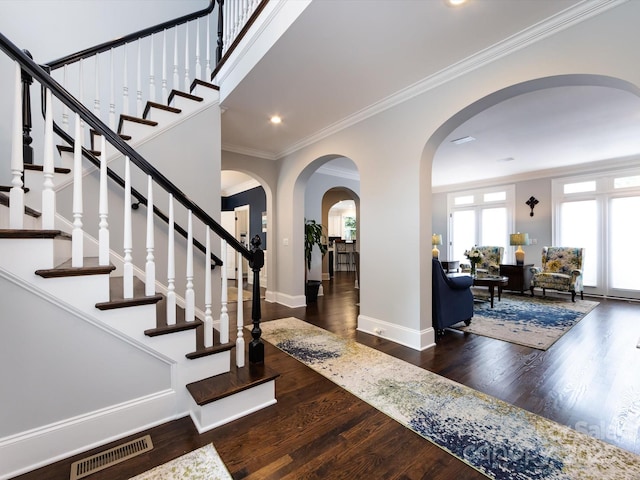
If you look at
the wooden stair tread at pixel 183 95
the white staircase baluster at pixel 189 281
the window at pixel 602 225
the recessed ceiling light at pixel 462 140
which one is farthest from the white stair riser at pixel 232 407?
the window at pixel 602 225

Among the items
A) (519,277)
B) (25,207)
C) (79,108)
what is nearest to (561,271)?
(519,277)

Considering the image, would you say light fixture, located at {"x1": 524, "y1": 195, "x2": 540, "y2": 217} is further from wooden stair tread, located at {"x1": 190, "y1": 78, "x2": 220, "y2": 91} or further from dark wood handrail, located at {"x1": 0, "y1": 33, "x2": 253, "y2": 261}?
dark wood handrail, located at {"x1": 0, "y1": 33, "x2": 253, "y2": 261}

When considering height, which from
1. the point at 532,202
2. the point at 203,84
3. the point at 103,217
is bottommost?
the point at 103,217

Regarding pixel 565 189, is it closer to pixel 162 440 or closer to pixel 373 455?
pixel 373 455

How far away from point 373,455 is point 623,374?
246cm

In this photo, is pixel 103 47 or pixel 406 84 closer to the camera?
pixel 103 47

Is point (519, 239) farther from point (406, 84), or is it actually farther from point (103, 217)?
point (103, 217)

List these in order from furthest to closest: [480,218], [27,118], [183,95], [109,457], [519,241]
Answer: [480,218] < [519,241] < [183,95] < [27,118] < [109,457]

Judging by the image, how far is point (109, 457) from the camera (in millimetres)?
1473

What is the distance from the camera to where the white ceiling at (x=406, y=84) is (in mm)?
1978

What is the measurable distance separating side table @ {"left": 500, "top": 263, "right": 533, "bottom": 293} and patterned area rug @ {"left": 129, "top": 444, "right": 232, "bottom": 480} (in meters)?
6.36

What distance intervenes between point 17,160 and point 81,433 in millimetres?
1465

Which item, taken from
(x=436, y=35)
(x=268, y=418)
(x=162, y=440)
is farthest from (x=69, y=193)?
(x=436, y=35)

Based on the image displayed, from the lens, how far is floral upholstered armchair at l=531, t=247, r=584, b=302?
5301 mm
